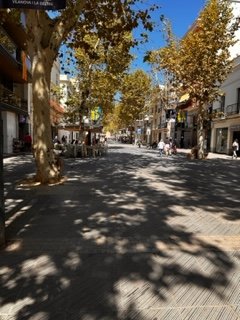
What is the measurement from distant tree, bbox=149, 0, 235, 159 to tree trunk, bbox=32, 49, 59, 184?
15.9 m

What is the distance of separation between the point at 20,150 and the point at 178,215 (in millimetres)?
23922

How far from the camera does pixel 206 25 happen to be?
24312 millimetres

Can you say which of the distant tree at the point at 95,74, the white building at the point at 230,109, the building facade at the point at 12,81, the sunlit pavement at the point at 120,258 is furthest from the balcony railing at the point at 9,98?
the white building at the point at 230,109

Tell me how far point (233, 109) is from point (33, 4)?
3137 cm

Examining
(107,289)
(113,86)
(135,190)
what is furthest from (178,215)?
(113,86)

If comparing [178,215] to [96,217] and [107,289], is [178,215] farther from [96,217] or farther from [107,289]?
[107,289]

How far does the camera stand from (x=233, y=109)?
34.7 metres

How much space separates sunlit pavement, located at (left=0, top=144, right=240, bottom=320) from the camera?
3592 millimetres

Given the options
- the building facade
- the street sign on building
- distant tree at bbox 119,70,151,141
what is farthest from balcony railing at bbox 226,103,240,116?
the street sign on building

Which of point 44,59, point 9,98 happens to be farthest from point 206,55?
point 44,59

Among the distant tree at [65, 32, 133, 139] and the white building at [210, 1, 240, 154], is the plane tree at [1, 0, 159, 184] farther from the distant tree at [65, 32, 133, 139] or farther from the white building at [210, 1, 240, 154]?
the white building at [210, 1, 240, 154]

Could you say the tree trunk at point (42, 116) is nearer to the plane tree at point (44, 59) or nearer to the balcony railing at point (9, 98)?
the plane tree at point (44, 59)

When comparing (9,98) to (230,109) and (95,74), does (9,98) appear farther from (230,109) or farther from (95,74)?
(230,109)

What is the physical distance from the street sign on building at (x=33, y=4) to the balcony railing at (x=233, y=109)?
98.9 feet
